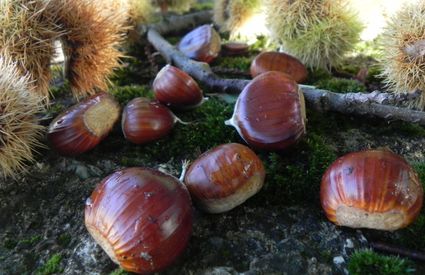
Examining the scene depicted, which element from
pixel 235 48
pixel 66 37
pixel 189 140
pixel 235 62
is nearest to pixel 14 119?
pixel 66 37

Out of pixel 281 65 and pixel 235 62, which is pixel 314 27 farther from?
pixel 235 62

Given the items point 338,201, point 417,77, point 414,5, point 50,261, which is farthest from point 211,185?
point 414,5

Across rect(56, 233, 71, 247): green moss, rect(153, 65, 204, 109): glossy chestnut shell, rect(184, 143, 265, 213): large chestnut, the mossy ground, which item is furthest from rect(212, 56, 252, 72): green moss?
rect(56, 233, 71, 247): green moss

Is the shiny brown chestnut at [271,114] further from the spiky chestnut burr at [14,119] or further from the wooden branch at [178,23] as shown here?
the wooden branch at [178,23]

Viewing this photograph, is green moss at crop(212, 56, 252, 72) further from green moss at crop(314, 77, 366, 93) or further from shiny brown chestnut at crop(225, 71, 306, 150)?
shiny brown chestnut at crop(225, 71, 306, 150)

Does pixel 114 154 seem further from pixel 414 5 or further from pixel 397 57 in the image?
pixel 414 5

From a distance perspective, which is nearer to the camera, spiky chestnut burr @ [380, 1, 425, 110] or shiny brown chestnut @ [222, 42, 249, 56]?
spiky chestnut burr @ [380, 1, 425, 110]
